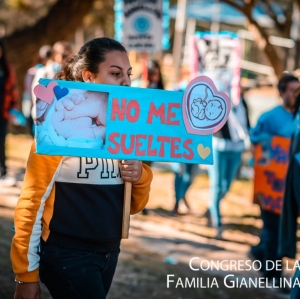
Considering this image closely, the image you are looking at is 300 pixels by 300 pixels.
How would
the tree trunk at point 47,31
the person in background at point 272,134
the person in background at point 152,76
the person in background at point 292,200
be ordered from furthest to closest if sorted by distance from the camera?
the tree trunk at point 47,31
the person in background at point 152,76
the person in background at point 272,134
the person in background at point 292,200

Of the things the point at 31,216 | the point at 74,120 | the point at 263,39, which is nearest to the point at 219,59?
the point at 263,39

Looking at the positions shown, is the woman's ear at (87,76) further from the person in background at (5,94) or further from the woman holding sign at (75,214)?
the person in background at (5,94)

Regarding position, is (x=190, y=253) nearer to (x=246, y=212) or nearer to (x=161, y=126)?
(x=246, y=212)

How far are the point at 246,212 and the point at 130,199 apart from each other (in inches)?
238

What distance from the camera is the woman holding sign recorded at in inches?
107

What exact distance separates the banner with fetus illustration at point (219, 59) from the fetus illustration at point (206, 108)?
4761mm

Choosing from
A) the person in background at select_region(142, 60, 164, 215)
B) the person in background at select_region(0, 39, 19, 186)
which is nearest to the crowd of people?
the person in background at select_region(142, 60, 164, 215)

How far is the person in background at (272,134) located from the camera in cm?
590

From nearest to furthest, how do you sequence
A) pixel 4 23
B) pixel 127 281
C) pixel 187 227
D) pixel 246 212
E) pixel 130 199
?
pixel 130 199 < pixel 127 281 < pixel 187 227 < pixel 246 212 < pixel 4 23

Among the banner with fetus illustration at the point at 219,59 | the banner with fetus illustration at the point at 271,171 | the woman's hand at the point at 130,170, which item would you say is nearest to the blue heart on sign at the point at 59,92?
the woman's hand at the point at 130,170

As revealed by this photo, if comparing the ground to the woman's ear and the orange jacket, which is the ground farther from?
the woman's ear

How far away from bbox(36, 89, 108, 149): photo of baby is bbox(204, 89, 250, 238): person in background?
4.71m

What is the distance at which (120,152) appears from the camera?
8.98ft

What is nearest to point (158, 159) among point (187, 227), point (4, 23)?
point (187, 227)
